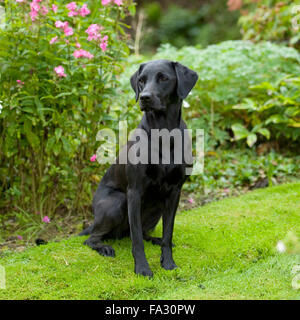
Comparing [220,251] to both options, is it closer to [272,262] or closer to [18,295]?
[272,262]

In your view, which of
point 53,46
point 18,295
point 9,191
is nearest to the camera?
point 18,295

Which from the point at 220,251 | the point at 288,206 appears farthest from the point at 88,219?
the point at 288,206

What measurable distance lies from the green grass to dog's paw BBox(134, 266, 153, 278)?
0.04 metres

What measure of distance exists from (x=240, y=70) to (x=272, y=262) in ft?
10.9

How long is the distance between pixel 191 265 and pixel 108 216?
2.41 ft

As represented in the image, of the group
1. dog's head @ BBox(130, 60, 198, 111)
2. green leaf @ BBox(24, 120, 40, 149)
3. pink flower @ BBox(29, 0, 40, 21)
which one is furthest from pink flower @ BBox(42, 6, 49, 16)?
dog's head @ BBox(130, 60, 198, 111)

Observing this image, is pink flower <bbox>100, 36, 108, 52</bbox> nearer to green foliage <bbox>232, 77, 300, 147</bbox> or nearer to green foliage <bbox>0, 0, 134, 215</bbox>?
green foliage <bbox>0, 0, 134, 215</bbox>

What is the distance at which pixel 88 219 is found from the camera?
4.34m

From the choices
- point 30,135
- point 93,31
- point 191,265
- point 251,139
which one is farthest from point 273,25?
point 191,265

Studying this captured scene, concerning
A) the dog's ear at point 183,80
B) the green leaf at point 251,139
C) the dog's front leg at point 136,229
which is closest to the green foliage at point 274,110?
the green leaf at point 251,139

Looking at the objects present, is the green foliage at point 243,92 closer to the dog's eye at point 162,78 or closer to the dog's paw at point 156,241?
the dog's paw at point 156,241

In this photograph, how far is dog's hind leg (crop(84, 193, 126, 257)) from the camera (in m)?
3.38

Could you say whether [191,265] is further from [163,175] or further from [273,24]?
[273,24]
